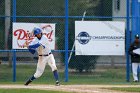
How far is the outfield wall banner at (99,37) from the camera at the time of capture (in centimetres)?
2364

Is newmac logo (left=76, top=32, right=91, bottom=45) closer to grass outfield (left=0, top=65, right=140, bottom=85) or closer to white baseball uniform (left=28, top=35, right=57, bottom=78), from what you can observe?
grass outfield (left=0, top=65, right=140, bottom=85)

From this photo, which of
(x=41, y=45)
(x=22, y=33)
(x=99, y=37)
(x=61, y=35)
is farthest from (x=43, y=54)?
(x=61, y=35)

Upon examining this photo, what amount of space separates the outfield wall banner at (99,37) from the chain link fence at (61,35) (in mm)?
562

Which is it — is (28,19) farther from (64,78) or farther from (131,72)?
(131,72)

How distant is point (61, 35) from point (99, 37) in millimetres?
2101

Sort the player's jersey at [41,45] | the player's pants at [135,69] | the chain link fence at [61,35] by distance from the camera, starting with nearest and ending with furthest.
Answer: the player's jersey at [41,45] < the player's pants at [135,69] < the chain link fence at [61,35]

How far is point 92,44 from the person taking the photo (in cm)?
2370

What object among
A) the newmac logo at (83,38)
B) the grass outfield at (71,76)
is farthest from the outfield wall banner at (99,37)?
the grass outfield at (71,76)

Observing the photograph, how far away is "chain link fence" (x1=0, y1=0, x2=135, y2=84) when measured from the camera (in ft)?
80.9

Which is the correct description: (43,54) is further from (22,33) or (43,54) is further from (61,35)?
(61,35)

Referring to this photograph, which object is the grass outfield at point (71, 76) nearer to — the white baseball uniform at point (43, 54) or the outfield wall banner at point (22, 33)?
the outfield wall banner at point (22, 33)

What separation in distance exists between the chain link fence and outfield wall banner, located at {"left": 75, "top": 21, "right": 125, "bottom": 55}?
0.56m

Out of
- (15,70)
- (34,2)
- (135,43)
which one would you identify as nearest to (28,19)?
(34,2)

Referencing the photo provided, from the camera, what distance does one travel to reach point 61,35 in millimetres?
25062
